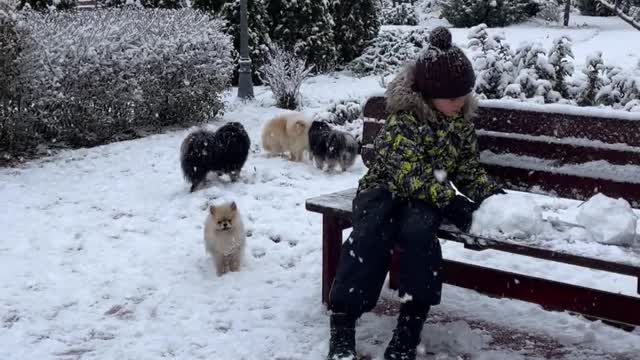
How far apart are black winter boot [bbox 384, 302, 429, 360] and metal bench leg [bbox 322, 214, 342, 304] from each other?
2.43ft

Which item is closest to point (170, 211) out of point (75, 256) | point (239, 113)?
point (75, 256)

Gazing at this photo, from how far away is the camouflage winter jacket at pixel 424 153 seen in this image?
3633mm

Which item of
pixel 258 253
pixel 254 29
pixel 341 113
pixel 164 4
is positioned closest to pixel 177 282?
pixel 258 253

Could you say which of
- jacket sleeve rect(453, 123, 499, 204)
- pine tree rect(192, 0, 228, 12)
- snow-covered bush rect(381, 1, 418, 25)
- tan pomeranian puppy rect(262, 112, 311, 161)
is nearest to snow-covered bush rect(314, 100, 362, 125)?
tan pomeranian puppy rect(262, 112, 311, 161)

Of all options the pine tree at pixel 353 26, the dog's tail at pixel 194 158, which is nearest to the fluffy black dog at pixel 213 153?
the dog's tail at pixel 194 158

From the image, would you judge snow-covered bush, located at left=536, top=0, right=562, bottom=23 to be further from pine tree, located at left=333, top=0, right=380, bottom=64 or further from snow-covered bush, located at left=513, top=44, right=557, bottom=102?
snow-covered bush, located at left=513, top=44, right=557, bottom=102

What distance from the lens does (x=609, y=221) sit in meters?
3.34

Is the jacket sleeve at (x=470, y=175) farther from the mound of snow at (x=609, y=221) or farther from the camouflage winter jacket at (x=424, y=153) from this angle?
the mound of snow at (x=609, y=221)

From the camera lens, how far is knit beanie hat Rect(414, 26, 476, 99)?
3.75 m

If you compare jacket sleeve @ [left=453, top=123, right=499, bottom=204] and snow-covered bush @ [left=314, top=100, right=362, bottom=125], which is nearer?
jacket sleeve @ [left=453, top=123, right=499, bottom=204]

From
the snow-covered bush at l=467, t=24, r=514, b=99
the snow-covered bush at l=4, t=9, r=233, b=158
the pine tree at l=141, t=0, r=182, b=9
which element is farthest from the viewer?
the pine tree at l=141, t=0, r=182, b=9

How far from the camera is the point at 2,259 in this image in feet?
17.2

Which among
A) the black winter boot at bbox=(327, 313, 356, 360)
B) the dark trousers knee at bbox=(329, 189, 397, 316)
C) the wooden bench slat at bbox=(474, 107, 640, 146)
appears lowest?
the black winter boot at bbox=(327, 313, 356, 360)

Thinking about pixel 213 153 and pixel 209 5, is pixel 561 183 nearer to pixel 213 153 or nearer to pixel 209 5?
pixel 213 153
